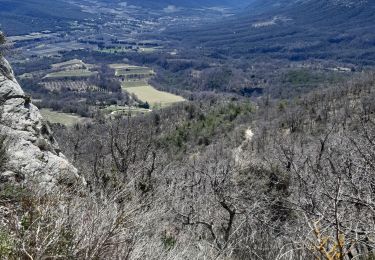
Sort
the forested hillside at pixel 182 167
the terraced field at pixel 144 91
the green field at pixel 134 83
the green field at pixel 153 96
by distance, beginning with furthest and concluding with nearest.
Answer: the green field at pixel 134 83
the terraced field at pixel 144 91
the green field at pixel 153 96
the forested hillside at pixel 182 167

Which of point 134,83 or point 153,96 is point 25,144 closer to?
point 153,96

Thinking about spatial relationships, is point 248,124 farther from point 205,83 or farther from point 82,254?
point 205,83

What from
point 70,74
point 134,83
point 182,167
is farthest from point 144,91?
point 182,167

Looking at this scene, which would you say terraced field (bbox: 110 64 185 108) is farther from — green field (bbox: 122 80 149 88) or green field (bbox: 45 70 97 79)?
green field (bbox: 45 70 97 79)

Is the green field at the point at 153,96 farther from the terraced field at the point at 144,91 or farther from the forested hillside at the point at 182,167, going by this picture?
the forested hillside at the point at 182,167

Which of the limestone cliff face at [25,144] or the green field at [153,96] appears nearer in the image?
the limestone cliff face at [25,144]

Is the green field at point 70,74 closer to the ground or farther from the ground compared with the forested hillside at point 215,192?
closer to the ground

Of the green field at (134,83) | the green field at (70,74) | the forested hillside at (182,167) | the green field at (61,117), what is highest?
the forested hillside at (182,167)

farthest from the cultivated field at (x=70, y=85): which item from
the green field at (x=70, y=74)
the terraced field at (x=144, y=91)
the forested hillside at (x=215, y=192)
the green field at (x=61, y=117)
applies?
the forested hillside at (x=215, y=192)

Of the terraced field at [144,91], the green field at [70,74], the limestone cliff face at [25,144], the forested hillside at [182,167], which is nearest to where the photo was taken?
the forested hillside at [182,167]
